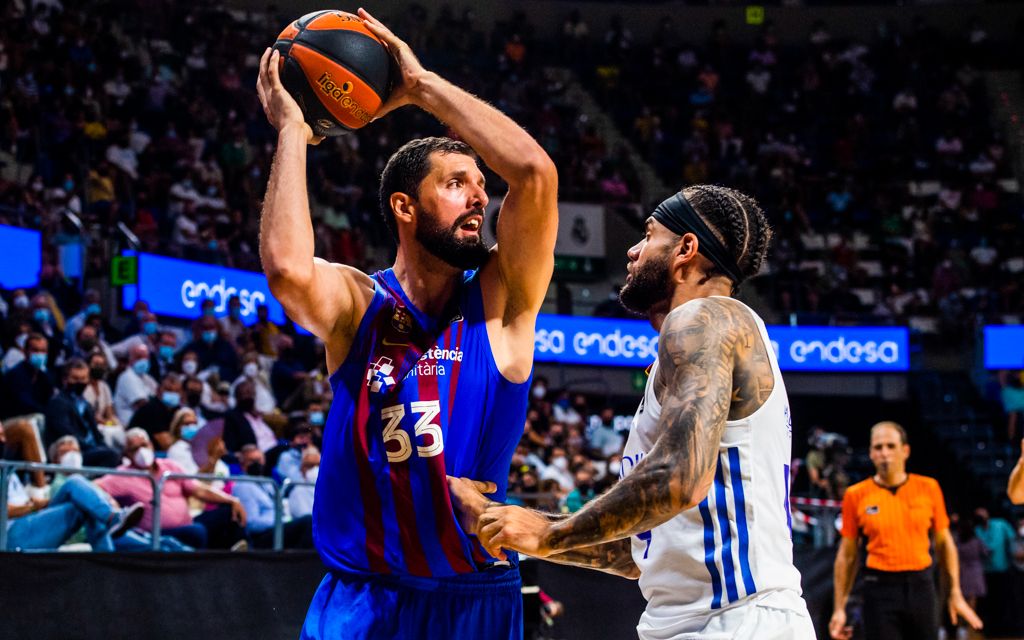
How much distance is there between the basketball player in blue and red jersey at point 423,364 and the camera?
325cm

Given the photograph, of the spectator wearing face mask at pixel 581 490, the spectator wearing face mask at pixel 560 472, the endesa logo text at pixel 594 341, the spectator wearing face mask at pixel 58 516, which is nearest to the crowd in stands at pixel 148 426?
the spectator wearing face mask at pixel 58 516

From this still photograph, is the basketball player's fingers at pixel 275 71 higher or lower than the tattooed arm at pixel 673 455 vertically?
higher

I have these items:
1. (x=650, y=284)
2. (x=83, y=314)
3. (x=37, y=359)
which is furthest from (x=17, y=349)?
(x=650, y=284)

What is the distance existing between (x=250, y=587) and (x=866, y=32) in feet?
70.7

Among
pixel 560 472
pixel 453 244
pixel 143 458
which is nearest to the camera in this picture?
pixel 453 244

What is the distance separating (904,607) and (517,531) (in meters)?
5.58

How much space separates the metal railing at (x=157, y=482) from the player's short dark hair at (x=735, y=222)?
16.9ft

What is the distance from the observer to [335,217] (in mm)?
17578

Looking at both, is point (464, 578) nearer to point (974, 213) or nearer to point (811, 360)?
point (811, 360)

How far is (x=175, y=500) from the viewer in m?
8.31

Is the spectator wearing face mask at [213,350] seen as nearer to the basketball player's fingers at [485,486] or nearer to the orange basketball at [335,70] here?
the orange basketball at [335,70]

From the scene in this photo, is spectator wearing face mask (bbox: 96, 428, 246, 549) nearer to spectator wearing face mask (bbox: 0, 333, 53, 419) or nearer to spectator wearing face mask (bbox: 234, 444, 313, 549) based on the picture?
spectator wearing face mask (bbox: 234, 444, 313, 549)

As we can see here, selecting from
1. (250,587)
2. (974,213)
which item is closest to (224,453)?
(250,587)

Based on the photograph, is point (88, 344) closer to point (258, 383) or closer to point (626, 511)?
point (258, 383)
